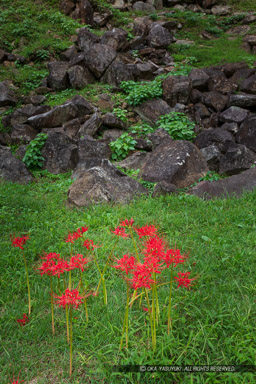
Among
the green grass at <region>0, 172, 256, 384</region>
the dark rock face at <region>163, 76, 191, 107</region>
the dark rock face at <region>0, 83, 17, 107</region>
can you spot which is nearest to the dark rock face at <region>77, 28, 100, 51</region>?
the dark rock face at <region>0, 83, 17, 107</region>

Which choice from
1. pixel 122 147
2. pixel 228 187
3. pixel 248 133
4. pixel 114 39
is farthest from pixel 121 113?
pixel 114 39

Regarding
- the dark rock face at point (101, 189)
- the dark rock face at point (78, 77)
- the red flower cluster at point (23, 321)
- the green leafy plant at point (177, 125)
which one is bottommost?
the green leafy plant at point (177, 125)

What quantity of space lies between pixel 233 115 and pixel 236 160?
104 inches

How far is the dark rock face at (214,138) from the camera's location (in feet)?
25.4

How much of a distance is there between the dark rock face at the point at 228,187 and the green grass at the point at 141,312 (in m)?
0.97

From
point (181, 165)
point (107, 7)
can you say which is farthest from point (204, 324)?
point (107, 7)

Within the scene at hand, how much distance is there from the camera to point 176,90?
9805 mm

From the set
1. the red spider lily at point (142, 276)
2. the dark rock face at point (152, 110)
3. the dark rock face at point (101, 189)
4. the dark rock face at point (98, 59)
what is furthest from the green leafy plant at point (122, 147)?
the red spider lily at point (142, 276)

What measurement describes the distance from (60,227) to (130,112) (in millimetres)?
6788

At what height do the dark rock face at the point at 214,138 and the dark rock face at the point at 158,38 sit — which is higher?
the dark rock face at the point at 158,38

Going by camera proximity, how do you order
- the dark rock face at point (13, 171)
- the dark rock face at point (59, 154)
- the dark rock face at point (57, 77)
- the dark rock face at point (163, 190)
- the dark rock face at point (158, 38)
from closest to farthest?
the dark rock face at point (163, 190), the dark rock face at point (13, 171), the dark rock face at point (59, 154), the dark rock face at point (57, 77), the dark rock face at point (158, 38)

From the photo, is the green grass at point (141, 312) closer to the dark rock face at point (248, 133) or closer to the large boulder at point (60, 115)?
the dark rock face at point (248, 133)

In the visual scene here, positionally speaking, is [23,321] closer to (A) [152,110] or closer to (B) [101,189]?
(B) [101,189]

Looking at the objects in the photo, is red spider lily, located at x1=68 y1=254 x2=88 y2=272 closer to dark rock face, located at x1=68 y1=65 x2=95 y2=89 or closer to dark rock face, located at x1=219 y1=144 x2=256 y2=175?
dark rock face, located at x1=219 y1=144 x2=256 y2=175
